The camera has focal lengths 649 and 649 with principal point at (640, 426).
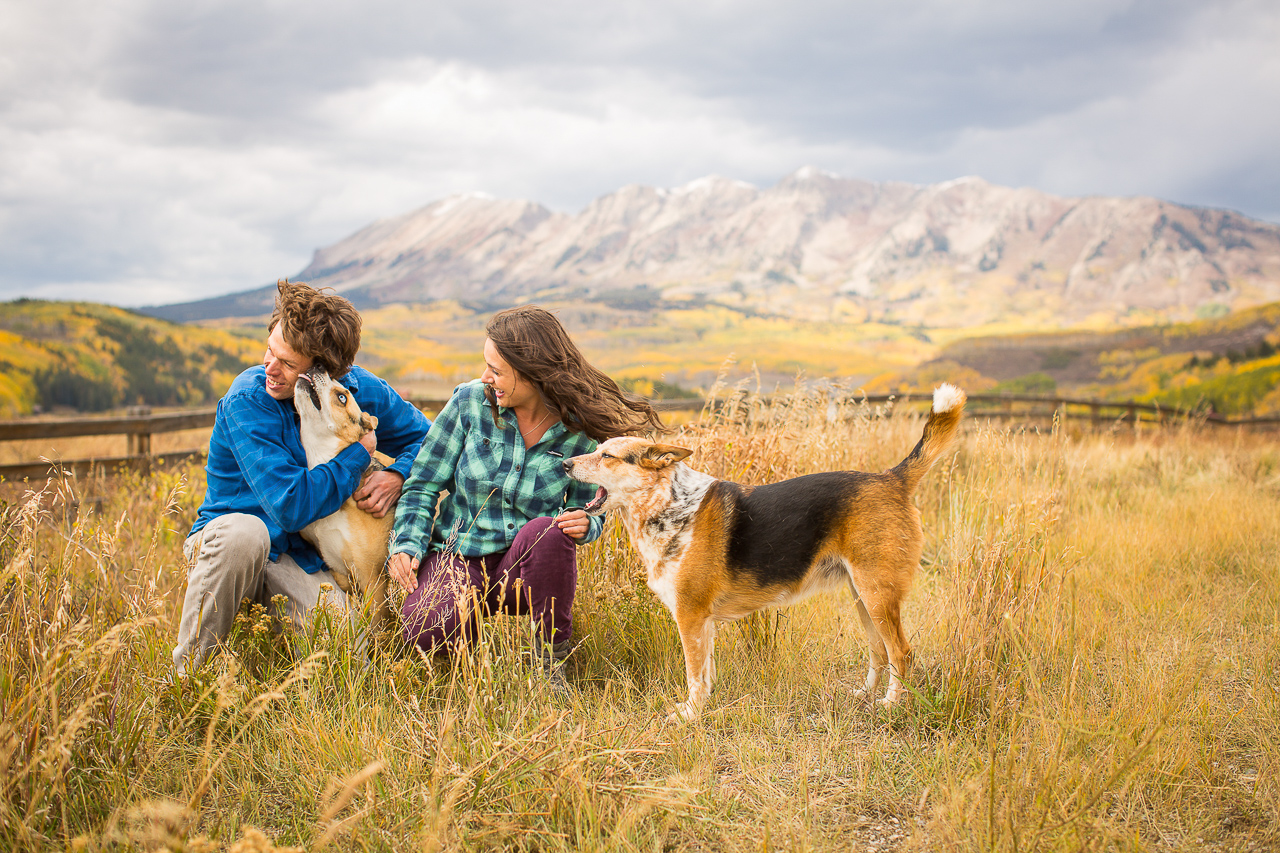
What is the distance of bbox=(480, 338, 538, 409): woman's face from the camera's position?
10.7 feet

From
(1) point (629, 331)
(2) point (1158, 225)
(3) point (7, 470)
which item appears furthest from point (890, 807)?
(2) point (1158, 225)

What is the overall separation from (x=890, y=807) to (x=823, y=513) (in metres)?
1.22

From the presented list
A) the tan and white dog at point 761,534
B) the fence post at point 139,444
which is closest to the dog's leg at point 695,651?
the tan and white dog at point 761,534

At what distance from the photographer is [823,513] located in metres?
3.11

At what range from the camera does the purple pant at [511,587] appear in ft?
10.2

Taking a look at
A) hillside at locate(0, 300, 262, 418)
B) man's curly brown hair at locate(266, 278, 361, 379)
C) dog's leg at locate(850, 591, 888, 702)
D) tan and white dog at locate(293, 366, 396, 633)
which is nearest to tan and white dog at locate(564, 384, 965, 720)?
dog's leg at locate(850, 591, 888, 702)

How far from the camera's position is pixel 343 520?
3.39 m

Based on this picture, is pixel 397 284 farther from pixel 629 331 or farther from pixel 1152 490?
pixel 1152 490

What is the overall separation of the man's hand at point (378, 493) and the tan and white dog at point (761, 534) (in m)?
1.05

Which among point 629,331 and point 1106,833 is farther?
point 629,331

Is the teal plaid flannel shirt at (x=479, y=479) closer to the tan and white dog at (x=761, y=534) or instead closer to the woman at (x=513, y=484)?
the woman at (x=513, y=484)

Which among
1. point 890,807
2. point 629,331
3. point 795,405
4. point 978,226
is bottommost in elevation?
point 890,807

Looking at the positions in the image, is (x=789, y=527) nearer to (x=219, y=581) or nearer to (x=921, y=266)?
(x=219, y=581)

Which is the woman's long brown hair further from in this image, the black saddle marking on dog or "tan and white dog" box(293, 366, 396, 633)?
the black saddle marking on dog
